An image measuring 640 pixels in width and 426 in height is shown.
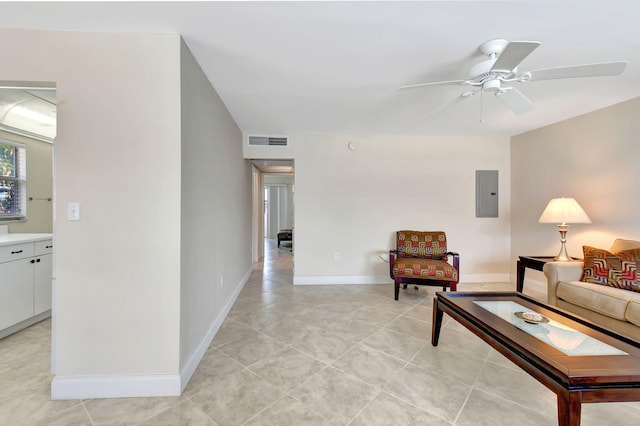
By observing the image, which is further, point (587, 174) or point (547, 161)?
point (547, 161)

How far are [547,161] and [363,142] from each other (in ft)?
8.41

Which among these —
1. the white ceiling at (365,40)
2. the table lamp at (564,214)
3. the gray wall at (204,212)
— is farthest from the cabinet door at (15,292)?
the table lamp at (564,214)

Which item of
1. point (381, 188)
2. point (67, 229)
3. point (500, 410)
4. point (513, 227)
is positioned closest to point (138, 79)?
point (67, 229)

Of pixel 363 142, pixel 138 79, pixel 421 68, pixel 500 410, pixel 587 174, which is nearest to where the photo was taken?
pixel 500 410

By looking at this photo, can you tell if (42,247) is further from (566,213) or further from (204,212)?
(566,213)

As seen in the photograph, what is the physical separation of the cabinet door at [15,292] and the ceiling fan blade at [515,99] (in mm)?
4318

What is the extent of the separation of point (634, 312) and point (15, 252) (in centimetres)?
514

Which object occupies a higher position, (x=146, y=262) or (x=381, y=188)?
(x=381, y=188)

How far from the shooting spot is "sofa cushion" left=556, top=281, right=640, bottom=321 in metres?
2.00

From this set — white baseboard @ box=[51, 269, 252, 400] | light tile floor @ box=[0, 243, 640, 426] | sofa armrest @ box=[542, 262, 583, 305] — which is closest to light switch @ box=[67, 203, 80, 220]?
white baseboard @ box=[51, 269, 252, 400]

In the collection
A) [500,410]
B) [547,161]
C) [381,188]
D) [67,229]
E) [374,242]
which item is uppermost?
[547,161]

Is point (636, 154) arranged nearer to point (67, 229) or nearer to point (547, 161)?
point (547, 161)

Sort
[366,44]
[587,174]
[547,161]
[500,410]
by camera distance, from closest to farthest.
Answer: [500,410]
[366,44]
[587,174]
[547,161]

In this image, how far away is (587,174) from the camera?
307 centimetres
